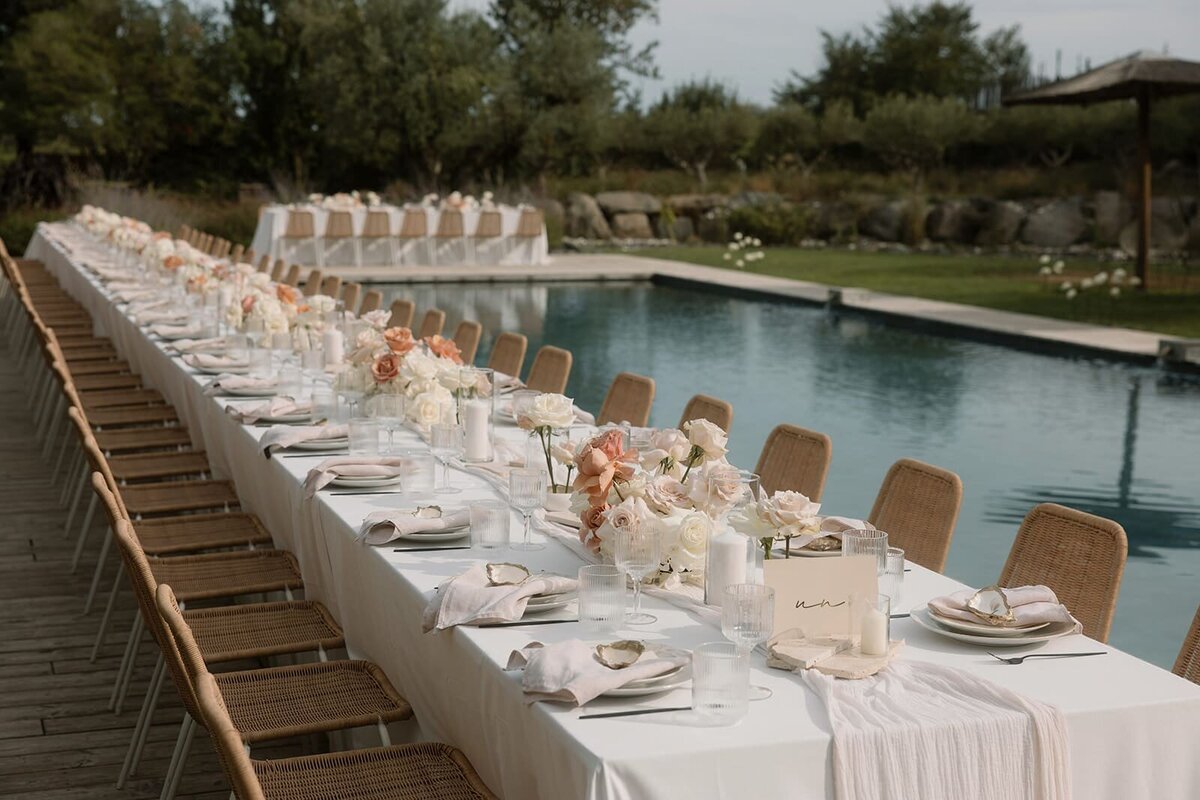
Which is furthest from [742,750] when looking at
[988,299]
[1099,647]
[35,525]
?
[988,299]

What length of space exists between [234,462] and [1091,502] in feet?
14.7

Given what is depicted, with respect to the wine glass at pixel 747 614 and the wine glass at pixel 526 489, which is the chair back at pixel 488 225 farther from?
the wine glass at pixel 747 614

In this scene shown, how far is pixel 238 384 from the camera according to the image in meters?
5.47

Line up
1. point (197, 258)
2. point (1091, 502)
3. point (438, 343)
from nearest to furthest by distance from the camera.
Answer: point (438, 343) → point (1091, 502) → point (197, 258)

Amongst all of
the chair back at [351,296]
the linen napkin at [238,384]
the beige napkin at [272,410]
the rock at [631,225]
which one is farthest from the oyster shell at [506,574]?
the rock at [631,225]

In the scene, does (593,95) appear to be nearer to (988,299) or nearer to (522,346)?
(988,299)

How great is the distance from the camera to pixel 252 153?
1297 inches

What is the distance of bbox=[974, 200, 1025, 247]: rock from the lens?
26.9m

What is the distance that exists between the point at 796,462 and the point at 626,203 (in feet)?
82.3

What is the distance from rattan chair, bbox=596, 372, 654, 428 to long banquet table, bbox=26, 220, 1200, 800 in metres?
1.89

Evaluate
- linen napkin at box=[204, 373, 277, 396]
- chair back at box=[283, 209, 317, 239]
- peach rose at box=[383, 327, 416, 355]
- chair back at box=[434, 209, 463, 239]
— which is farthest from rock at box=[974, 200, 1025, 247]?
peach rose at box=[383, 327, 416, 355]

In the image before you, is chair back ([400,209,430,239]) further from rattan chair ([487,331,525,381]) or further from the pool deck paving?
rattan chair ([487,331,525,381])

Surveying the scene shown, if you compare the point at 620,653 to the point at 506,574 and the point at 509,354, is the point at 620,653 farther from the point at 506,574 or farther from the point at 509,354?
the point at 509,354

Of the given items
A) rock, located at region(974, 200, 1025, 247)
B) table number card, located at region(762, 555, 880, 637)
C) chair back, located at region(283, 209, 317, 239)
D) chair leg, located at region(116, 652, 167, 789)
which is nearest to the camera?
table number card, located at region(762, 555, 880, 637)
